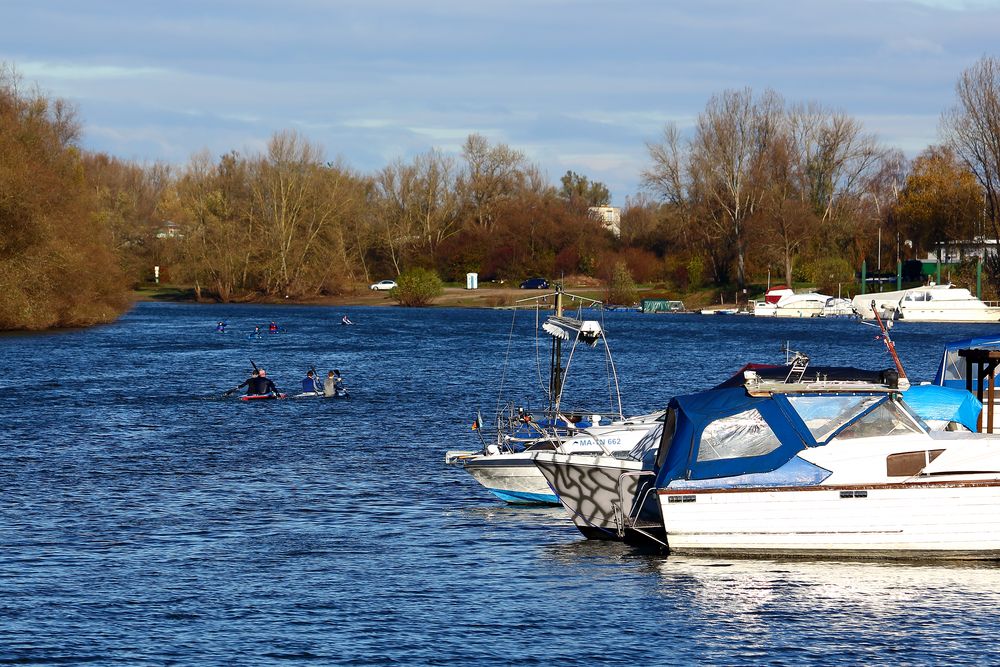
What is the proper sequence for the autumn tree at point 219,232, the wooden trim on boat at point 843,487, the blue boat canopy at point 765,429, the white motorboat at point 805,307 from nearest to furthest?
1. the wooden trim on boat at point 843,487
2. the blue boat canopy at point 765,429
3. the white motorboat at point 805,307
4. the autumn tree at point 219,232

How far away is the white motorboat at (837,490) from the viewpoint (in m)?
21.3

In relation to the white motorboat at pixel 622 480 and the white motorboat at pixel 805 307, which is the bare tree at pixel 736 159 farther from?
the white motorboat at pixel 622 480

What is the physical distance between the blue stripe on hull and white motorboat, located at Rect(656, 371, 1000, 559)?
554cm

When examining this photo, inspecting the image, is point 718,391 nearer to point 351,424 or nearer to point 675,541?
point 675,541

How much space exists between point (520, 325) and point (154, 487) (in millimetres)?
92733

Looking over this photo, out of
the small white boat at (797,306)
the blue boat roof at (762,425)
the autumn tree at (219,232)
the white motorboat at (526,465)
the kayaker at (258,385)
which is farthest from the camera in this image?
the autumn tree at (219,232)

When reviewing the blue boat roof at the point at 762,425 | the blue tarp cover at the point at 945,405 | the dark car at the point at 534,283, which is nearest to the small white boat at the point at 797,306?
the dark car at the point at 534,283

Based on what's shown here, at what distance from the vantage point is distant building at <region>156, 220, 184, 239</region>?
15675cm

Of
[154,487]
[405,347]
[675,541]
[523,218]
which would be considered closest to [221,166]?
[523,218]

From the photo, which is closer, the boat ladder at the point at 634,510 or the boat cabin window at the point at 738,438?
the boat cabin window at the point at 738,438

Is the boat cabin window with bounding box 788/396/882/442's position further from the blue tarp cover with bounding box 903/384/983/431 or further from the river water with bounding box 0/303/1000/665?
the blue tarp cover with bounding box 903/384/983/431

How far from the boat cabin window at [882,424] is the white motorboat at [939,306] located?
102 metres

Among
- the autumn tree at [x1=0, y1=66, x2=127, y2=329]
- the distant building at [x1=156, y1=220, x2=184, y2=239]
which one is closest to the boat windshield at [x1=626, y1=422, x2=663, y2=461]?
the autumn tree at [x1=0, y1=66, x2=127, y2=329]

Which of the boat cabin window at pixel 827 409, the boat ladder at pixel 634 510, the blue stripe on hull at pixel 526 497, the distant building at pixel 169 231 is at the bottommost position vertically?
the blue stripe on hull at pixel 526 497
